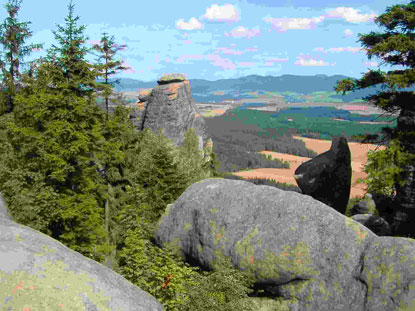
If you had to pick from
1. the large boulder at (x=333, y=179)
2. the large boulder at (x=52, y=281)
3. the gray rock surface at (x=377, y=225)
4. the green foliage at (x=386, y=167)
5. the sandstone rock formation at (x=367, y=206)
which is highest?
the large boulder at (x=52, y=281)

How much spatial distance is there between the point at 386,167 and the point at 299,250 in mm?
7701

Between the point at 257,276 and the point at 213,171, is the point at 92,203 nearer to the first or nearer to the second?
the point at 257,276

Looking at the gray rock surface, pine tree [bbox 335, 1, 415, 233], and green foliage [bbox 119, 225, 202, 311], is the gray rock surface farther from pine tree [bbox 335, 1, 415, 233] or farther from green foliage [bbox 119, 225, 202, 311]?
green foliage [bbox 119, 225, 202, 311]

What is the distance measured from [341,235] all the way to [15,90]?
1391 inches

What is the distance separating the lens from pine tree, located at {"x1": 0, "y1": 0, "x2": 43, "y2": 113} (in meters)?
37.4

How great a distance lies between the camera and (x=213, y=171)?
4941cm

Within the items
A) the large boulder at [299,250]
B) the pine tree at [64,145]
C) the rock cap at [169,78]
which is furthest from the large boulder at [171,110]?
the large boulder at [299,250]

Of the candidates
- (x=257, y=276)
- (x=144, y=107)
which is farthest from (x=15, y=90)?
(x=257, y=276)

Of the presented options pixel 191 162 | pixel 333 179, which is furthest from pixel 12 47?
pixel 333 179

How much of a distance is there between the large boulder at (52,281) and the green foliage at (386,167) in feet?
48.9

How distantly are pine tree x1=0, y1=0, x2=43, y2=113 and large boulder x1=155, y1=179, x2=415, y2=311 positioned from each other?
3054 centimetres

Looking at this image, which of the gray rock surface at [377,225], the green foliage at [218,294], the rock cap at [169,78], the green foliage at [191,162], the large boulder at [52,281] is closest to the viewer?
the large boulder at [52,281]

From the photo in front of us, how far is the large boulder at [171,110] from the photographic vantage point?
61.4 m

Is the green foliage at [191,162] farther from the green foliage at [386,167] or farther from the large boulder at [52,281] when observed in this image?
the large boulder at [52,281]
